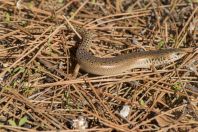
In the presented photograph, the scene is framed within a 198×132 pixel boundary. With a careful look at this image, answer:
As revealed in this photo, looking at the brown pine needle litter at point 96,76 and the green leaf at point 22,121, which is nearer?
the green leaf at point 22,121

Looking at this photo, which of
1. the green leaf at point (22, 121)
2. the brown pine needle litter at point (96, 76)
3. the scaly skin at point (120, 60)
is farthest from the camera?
the scaly skin at point (120, 60)

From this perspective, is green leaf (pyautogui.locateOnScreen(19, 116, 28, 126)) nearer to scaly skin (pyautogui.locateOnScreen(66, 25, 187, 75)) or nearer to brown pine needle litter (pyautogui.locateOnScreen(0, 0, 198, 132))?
brown pine needle litter (pyautogui.locateOnScreen(0, 0, 198, 132))

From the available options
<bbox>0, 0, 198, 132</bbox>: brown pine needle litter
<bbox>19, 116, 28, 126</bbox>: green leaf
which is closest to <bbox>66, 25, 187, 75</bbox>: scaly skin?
<bbox>0, 0, 198, 132</bbox>: brown pine needle litter

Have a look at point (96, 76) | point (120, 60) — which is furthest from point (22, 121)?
point (120, 60)

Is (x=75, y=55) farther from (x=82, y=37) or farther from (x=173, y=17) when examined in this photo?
(x=173, y=17)

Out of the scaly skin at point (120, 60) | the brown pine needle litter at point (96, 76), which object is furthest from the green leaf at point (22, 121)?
the scaly skin at point (120, 60)

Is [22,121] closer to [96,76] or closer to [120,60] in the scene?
[96,76]

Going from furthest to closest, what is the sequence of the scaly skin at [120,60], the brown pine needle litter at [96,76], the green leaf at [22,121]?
1. the scaly skin at [120,60]
2. the brown pine needle litter at [96,76]
3. the green leaf at [22,121]

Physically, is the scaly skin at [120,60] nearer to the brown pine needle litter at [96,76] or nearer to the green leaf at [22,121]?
the brown pine needle litter at [96,76]

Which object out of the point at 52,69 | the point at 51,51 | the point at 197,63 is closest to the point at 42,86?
the point at 52,69
